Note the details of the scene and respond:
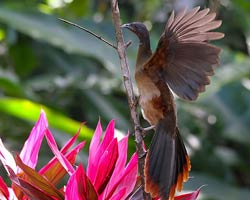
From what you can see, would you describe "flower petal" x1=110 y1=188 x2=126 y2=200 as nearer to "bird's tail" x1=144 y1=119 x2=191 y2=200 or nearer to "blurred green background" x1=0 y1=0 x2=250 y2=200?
"bird's tail" x1=144 y1=119 x2=191 y2=200

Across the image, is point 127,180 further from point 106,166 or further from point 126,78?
point 126,78

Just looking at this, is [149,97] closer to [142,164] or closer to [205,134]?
[142,164]

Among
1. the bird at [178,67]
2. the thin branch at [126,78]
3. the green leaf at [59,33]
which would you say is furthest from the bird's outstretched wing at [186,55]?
the green leaf at [59,33]

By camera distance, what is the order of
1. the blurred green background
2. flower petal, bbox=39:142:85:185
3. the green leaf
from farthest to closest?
the green leaf < the blurred green background < flower petal, bbox=39:142:85:185

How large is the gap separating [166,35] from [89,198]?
0.28 meters

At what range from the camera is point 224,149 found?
119 inches

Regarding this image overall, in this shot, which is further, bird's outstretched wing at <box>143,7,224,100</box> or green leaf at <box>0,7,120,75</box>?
green leaf at <box>0,7,120,75</box>

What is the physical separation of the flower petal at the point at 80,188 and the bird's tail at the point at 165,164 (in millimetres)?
82

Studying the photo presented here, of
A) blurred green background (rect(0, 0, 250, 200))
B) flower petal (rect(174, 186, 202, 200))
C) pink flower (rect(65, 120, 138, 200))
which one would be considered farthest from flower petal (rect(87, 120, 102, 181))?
A: blurred green background (rect(0, 0, 250, 200))

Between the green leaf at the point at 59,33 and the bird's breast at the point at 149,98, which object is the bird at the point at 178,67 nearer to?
the bird's breast at the point at 149,98

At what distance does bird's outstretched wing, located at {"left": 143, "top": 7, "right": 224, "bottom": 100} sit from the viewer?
0.93m

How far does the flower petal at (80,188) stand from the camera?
2.56 feet

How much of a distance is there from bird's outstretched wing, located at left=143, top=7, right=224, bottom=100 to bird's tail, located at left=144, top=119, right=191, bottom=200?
9cm

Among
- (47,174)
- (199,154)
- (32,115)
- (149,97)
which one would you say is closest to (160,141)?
(149,97)
